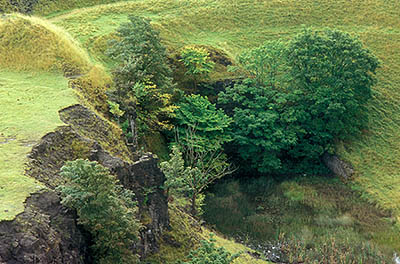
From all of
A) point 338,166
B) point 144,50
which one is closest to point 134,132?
point 144,50

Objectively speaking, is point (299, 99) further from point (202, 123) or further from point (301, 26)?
point (301, 26)

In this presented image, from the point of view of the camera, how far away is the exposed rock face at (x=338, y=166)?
31.2 metres

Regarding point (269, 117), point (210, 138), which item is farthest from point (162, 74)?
point (269, 117)

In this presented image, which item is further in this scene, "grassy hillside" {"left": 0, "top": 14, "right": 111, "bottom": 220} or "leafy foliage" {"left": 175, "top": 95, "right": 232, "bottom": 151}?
"leafy foliage" {"left": 175, "top": 95, "right": 232, "bottom": 151}

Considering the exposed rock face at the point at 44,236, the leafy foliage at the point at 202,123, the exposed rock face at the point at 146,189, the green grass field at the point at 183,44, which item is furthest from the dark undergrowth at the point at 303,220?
the exposed rock face at the point at 44,236

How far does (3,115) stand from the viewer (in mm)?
17500

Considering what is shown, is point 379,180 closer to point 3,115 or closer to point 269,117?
point 269,117

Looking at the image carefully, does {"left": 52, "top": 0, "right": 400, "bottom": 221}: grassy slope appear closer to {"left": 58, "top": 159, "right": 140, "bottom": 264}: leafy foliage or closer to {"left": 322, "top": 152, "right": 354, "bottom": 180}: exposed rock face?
{"left": 322, "top": 152, "right": 354, "bottom": 180}: exposed rock face

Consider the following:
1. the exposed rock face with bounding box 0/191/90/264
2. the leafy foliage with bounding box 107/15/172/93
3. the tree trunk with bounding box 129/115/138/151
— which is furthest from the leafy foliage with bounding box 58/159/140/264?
the leafy foliage with bounding box 107/15/172/93

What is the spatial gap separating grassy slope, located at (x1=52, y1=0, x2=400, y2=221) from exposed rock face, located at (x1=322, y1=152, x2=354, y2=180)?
1.92 feet

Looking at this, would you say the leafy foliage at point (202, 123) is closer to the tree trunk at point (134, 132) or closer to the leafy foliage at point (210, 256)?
the tree trunk at point (134, 132)

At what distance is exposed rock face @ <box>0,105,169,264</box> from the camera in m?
10.2

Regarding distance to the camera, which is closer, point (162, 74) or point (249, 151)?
point (162, 74)

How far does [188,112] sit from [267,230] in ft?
30.1
